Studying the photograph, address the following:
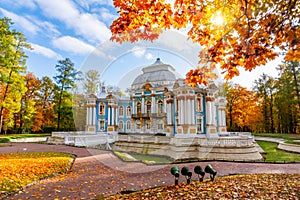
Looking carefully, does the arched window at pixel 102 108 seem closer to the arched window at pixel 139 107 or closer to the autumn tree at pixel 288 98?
the arched window at pixel 139 107

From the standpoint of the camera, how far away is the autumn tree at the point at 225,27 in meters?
3.65

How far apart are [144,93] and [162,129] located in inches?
201

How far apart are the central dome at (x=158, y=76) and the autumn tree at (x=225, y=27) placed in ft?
57.8

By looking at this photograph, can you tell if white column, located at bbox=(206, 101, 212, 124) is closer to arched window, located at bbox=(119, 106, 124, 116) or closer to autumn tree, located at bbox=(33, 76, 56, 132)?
arched window, located at bbox=(119, 106, 124, 116)

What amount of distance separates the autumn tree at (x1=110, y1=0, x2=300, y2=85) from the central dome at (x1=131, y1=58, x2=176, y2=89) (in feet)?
57.8

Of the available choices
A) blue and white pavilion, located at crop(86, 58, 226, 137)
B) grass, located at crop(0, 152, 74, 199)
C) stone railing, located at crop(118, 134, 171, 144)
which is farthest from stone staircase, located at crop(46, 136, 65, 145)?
grass, located at crop(0, 152, 74, 199)

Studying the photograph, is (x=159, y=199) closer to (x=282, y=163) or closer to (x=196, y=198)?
(x=196, y=198)

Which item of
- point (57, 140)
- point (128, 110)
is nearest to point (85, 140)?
point (57, 140)

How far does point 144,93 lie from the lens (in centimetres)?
2327

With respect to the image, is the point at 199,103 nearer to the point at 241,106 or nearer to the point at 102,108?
the point at 102,108

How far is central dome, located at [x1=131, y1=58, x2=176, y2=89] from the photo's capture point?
22.4m

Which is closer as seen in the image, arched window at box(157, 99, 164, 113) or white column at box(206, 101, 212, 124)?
white column at box(206, 101, 212, 124)

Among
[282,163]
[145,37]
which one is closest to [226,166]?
[282,163]

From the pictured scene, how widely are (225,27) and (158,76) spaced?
18.8 metres
